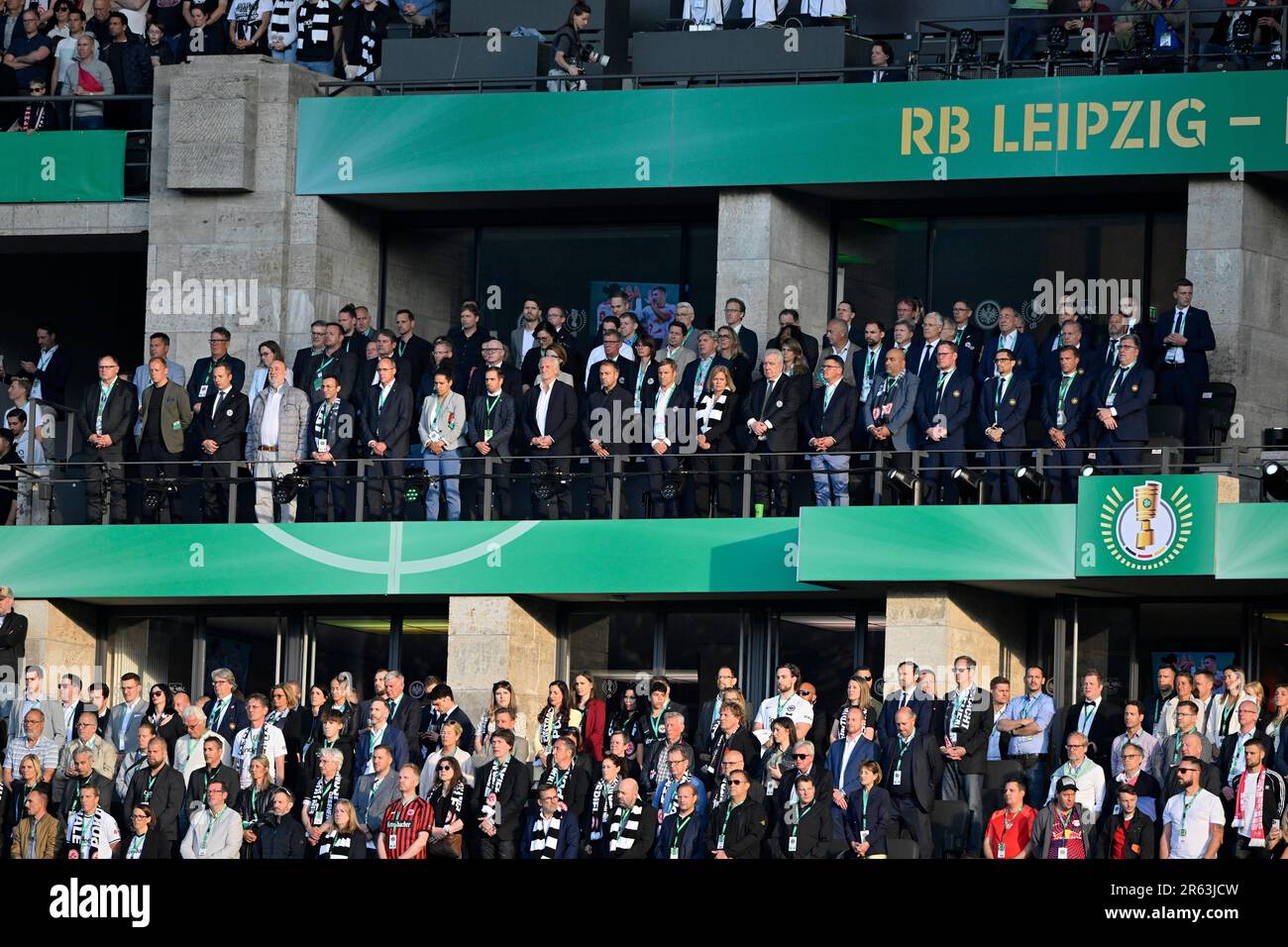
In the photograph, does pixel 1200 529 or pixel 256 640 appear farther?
pixel 256 640

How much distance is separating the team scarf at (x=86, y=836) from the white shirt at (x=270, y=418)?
185 inches

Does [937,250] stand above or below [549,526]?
above

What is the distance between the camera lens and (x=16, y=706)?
23.4 metres

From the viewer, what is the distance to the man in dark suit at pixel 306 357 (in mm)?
24641

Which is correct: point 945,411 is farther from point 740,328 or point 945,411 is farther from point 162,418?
point 162,418

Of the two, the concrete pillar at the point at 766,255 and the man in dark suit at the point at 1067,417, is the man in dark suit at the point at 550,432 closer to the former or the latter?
the concrete pillar at the point at 766,255

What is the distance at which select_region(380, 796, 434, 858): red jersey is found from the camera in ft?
65.3

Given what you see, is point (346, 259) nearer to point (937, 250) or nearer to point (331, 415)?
point (331, 415)

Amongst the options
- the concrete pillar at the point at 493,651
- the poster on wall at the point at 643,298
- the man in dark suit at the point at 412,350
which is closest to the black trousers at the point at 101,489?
the man in dark suit at the point at 412,350

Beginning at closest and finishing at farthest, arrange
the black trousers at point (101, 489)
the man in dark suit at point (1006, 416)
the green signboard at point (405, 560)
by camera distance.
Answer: the man in dark suit at point (1006, 416)
the green signboard at point (405, 560)
the black trousers at point (101, 489)

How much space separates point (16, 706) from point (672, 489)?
19.7 ft

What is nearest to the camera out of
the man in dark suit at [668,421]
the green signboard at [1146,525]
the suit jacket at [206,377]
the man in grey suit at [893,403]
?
the green signboard at [1146,525]
